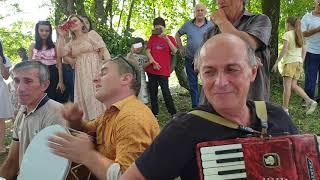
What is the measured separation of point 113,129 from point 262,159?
1.06 meters

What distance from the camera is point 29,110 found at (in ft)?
11.5

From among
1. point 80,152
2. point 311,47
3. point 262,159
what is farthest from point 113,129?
point 311,47

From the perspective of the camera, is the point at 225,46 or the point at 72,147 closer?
the point at 225,46

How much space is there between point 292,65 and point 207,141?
586cm

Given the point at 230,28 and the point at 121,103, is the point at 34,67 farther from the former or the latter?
the point at 230,28

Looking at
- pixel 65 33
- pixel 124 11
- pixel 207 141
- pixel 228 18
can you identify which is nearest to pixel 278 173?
pixel 207 141

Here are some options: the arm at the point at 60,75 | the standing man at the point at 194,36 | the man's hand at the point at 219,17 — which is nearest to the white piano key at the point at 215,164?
the man's hand at the point at 219,17

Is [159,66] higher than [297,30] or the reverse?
the reverse

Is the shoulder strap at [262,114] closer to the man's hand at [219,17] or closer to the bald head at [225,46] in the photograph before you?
the bald head at [225,46]

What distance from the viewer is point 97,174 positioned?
8.11 ft

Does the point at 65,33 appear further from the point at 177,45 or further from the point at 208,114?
the point at 208,114

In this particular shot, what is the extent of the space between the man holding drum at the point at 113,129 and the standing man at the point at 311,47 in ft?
17.6

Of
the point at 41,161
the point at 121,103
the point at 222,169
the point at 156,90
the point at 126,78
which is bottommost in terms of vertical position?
the point at 156,90

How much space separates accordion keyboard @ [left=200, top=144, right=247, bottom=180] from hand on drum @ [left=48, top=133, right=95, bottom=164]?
0.78 metres
